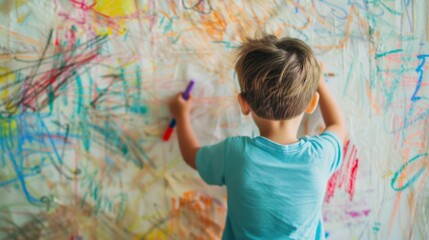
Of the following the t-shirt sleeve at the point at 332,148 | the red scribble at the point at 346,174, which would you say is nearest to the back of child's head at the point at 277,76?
the t-shirt sleeve at the point at 332,148

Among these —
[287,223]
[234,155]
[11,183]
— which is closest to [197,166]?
[234,155]

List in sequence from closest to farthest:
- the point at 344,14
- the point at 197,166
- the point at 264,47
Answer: the point at 264,47, the point at 197,166, the point at 344,14

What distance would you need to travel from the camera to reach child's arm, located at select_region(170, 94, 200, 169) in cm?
80

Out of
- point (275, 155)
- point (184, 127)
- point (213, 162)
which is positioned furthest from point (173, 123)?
point (275, 155)

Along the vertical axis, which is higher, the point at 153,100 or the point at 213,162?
the point at 153,100

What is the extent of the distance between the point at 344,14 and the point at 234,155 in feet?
1.52

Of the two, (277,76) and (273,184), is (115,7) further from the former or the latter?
(273,184)

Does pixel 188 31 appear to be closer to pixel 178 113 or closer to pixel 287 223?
pixel 178 113

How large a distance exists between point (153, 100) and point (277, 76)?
0.31 meters

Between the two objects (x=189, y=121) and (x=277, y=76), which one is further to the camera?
(x=189, y=121)

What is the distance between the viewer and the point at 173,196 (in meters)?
0.85

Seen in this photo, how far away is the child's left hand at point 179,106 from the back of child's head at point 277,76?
178 millimetres

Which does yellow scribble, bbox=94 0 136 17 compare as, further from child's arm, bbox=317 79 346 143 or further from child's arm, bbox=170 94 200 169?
child's arm, bbox=317 79 346 143

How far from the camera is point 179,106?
81 centimetres
